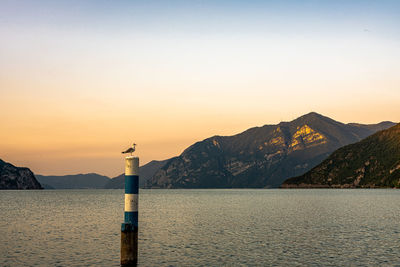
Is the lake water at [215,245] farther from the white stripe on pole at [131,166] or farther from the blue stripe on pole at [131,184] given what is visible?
the white stripe on pole at [131,166]

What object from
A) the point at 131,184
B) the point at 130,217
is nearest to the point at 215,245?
the point at 130,217

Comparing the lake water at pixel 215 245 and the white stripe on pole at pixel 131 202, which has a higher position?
the white stripe on pole at pixel 131 202

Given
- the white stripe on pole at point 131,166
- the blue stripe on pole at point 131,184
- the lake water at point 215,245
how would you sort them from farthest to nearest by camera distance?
1. the lake water at point 215,245
2. the white stripe on pole at point 131,166
3. the blue stripe on pole at point 131,184

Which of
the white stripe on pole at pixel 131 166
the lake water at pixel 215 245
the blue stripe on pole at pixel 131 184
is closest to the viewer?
the blue stripe on pole at pixel 131 184

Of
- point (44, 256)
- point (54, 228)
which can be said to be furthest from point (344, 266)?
point (54, 228)

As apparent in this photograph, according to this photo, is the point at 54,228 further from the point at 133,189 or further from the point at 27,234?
the point at 133,189

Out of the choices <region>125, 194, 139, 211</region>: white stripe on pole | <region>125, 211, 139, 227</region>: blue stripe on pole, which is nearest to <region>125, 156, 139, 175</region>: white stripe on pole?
<region>125, 194, 139, 211</region>: white stripe on pole

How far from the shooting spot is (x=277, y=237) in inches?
2174

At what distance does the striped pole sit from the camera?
31578 millimetres

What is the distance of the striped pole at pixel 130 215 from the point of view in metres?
31.6

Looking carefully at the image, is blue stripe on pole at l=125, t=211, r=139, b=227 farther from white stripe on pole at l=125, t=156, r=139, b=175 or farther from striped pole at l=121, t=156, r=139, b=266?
white stripe on pole at l=125, t=156, r=139, b=175

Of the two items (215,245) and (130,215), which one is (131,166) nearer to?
(130,215)

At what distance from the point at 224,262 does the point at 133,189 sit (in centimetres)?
1242

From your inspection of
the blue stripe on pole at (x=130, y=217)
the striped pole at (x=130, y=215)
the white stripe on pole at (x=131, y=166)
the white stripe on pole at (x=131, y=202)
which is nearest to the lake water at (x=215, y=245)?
the striped pole at (x=130, y=215)
